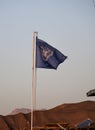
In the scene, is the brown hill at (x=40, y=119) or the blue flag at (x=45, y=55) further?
the brown hill at (x=40, y=119)

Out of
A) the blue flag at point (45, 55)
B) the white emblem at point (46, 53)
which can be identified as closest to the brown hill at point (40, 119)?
the blue flag at point (45, 55)

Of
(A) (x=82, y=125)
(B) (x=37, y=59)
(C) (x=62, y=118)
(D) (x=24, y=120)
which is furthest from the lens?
(C) (x=62, y=118)

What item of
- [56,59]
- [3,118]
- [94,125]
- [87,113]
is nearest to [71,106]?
[87,113]

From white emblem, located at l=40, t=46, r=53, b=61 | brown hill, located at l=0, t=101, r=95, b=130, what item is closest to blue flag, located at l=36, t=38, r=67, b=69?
white emblem, located at l=40, t=46, r=53, b=61

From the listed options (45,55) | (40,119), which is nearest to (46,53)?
(45,55)

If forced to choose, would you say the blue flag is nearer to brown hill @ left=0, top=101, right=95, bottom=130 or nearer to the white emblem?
the white emblem

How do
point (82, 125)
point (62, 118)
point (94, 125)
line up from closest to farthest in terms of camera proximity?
point (82, 125) → point (94, 125) → point (62, 118)

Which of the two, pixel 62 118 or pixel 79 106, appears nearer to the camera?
pixel 62 118

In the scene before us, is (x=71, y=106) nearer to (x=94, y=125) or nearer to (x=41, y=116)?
(x=41, y=116)

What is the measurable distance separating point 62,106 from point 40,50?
47640 millimetres

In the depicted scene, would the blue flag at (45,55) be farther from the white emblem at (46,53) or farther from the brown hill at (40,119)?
the brown hill at (40,119)

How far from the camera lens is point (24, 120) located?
42531 mm

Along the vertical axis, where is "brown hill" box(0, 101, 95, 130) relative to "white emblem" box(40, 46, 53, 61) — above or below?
below

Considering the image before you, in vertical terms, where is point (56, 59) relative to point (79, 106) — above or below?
above
